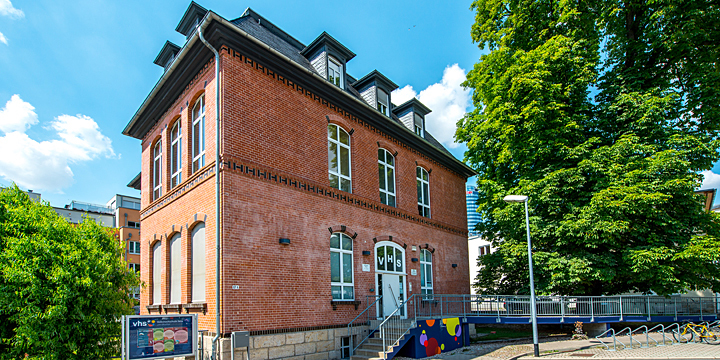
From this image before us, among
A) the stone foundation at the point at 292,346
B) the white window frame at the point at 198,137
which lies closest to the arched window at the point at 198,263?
the stone foundation at the point at 292,346

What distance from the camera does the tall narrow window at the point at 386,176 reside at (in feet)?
58.8

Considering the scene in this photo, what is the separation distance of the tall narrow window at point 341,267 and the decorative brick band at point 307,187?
1.36 metres

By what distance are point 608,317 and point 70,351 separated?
1873 centimetres

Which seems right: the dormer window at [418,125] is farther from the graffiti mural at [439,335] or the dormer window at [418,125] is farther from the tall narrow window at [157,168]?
the tall narrow window at [157,168]

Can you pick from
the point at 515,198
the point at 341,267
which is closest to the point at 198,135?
the point at 341,267

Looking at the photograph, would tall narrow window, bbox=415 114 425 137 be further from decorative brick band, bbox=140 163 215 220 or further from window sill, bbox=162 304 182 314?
window sill, bbox=162 304 182 314

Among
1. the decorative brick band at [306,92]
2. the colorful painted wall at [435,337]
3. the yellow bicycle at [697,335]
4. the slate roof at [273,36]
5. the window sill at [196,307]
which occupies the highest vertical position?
the slate roof at [273,36]

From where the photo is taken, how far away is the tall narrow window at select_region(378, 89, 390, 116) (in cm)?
1969

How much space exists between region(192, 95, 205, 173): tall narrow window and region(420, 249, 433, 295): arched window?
10.5 metres

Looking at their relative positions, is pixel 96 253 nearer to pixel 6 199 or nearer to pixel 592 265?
pixel 6 199

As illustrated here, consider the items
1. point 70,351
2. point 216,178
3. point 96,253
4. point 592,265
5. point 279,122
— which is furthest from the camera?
point 592,265

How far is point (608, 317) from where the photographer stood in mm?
18156

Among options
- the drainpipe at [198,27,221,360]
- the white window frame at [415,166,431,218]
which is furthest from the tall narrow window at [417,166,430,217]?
the drainpipe at [198,27,221,360]

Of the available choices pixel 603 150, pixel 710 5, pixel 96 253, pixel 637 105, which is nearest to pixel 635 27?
pixel 710 5
